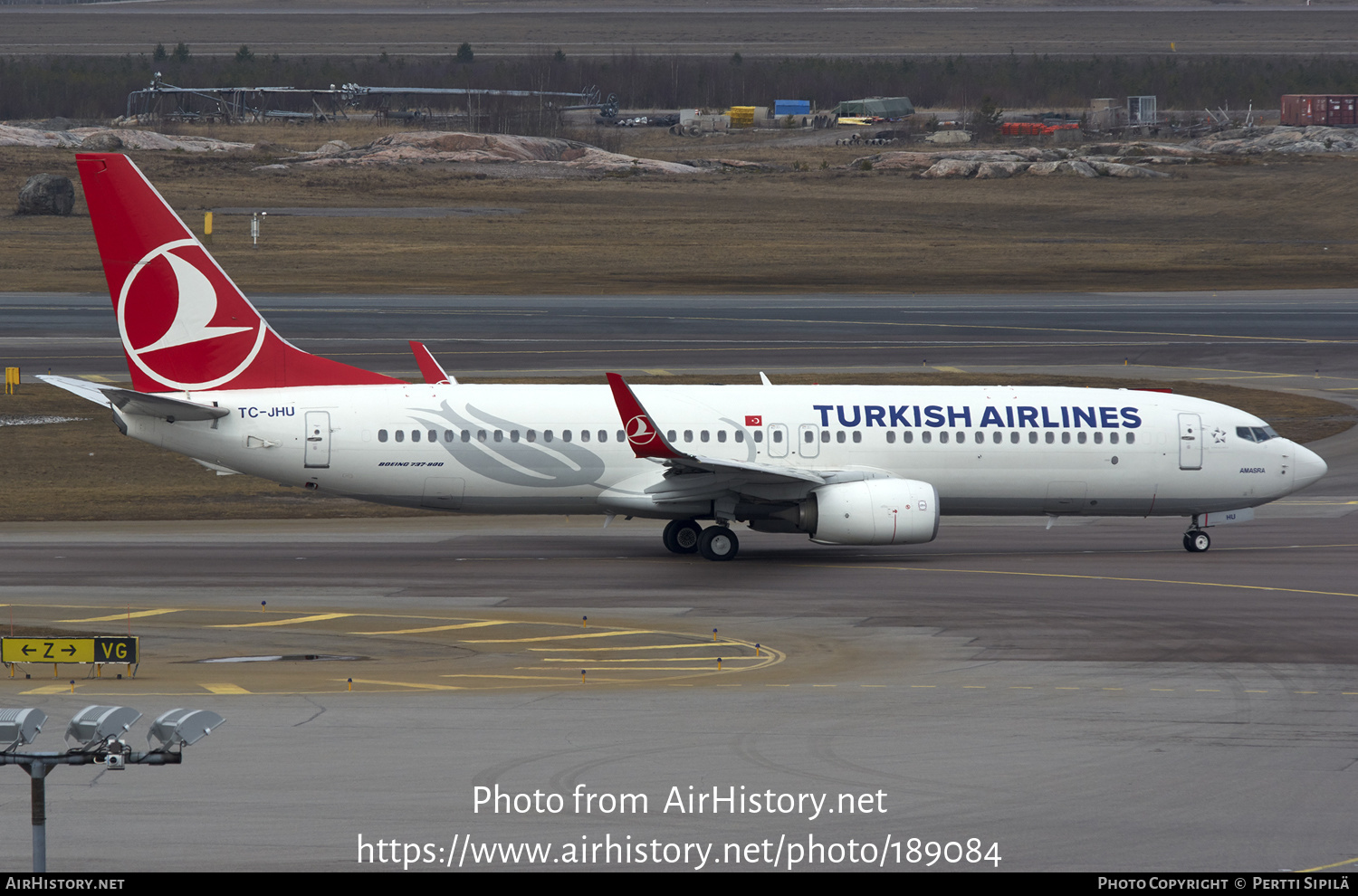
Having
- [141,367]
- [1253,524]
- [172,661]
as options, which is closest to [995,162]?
[1253,524]

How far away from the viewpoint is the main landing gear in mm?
37562

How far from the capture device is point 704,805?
19859mm

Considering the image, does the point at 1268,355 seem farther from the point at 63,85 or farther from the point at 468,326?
the point at 63,85

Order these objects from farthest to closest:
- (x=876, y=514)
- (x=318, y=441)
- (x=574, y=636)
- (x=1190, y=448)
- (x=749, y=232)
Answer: (x=749, y=232) < (x=1190, y=448) < (x=318, y=441) < (x=876, y=514) < (x=574, y=636)

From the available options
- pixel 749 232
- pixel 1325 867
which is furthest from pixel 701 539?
pixel 749 232

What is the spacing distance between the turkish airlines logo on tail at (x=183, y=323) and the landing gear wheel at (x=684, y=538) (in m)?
10.5

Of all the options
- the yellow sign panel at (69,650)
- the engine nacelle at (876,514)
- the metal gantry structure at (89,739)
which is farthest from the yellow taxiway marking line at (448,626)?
the metal gantry structure at (89,739)

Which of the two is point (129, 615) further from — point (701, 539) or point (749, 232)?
point (749, 232)

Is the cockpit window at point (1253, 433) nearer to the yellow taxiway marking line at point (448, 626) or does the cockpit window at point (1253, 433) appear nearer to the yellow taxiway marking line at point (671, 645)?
the yellow taxiway marking line at point (671, 645)

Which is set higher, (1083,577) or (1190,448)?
(1190,448)

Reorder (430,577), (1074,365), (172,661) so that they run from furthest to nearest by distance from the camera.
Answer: (1074,365) < (430,577) < (172,661)

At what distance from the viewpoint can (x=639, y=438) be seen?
36125 millimetres

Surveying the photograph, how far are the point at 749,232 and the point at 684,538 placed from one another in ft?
233
